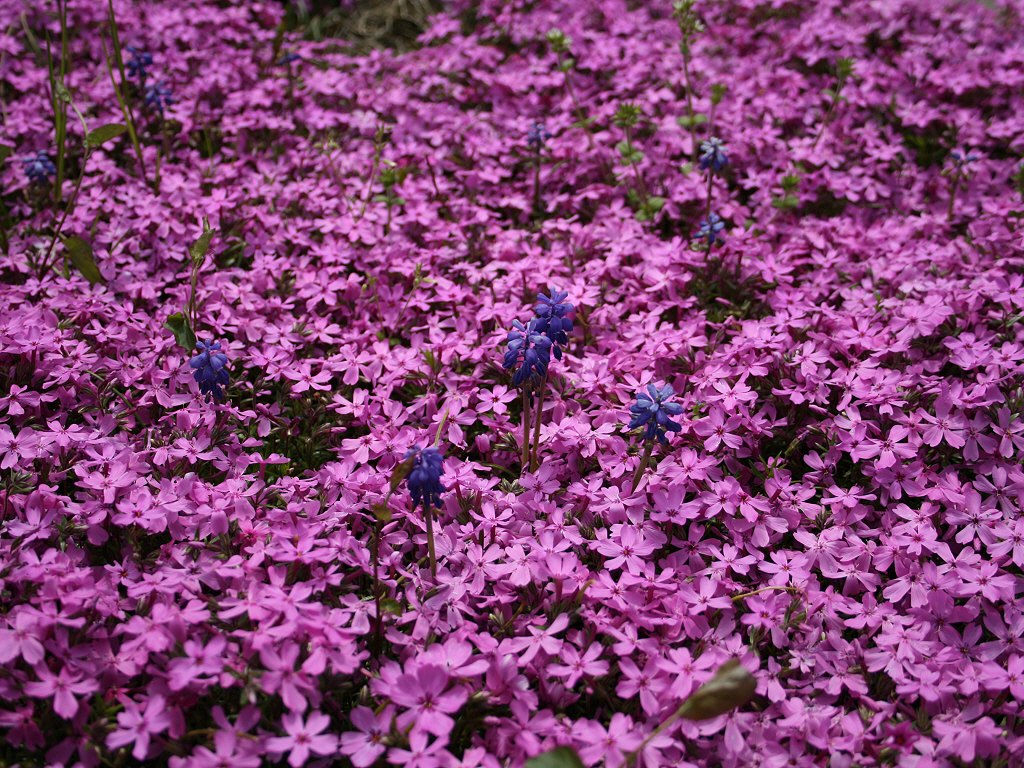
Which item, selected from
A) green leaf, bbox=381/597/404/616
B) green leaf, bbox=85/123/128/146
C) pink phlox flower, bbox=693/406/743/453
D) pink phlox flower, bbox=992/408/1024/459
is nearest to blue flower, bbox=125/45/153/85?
green leaf, bbox=85/123/128/146

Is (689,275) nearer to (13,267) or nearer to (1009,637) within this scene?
(1009,637)

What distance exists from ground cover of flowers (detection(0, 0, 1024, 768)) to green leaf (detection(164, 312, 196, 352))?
0.01 m

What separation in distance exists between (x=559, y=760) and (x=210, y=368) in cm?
196

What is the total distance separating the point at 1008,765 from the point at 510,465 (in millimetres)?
1953

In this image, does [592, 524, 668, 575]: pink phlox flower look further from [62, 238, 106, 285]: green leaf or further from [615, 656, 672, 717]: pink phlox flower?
[62, 238, 106, 285]: green leaf

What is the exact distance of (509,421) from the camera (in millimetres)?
3268

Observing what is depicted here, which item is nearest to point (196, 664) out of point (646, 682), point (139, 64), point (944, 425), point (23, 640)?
point (23, 640)

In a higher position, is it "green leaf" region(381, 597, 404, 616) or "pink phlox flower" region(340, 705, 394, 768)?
"green leaf" region(381, 597, 404, 616)

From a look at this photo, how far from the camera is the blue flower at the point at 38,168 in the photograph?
394 cm

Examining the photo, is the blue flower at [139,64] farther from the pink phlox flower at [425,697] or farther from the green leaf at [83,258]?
the pink phlox flower at [425,697]

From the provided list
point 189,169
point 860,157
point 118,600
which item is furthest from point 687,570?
point 189,169

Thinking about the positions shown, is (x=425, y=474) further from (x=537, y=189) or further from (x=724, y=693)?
(x=537, y=189)

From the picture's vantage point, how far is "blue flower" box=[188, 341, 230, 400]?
9.39 feet

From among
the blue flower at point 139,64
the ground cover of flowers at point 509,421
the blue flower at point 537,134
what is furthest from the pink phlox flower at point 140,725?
the blue flower at point 139,64
